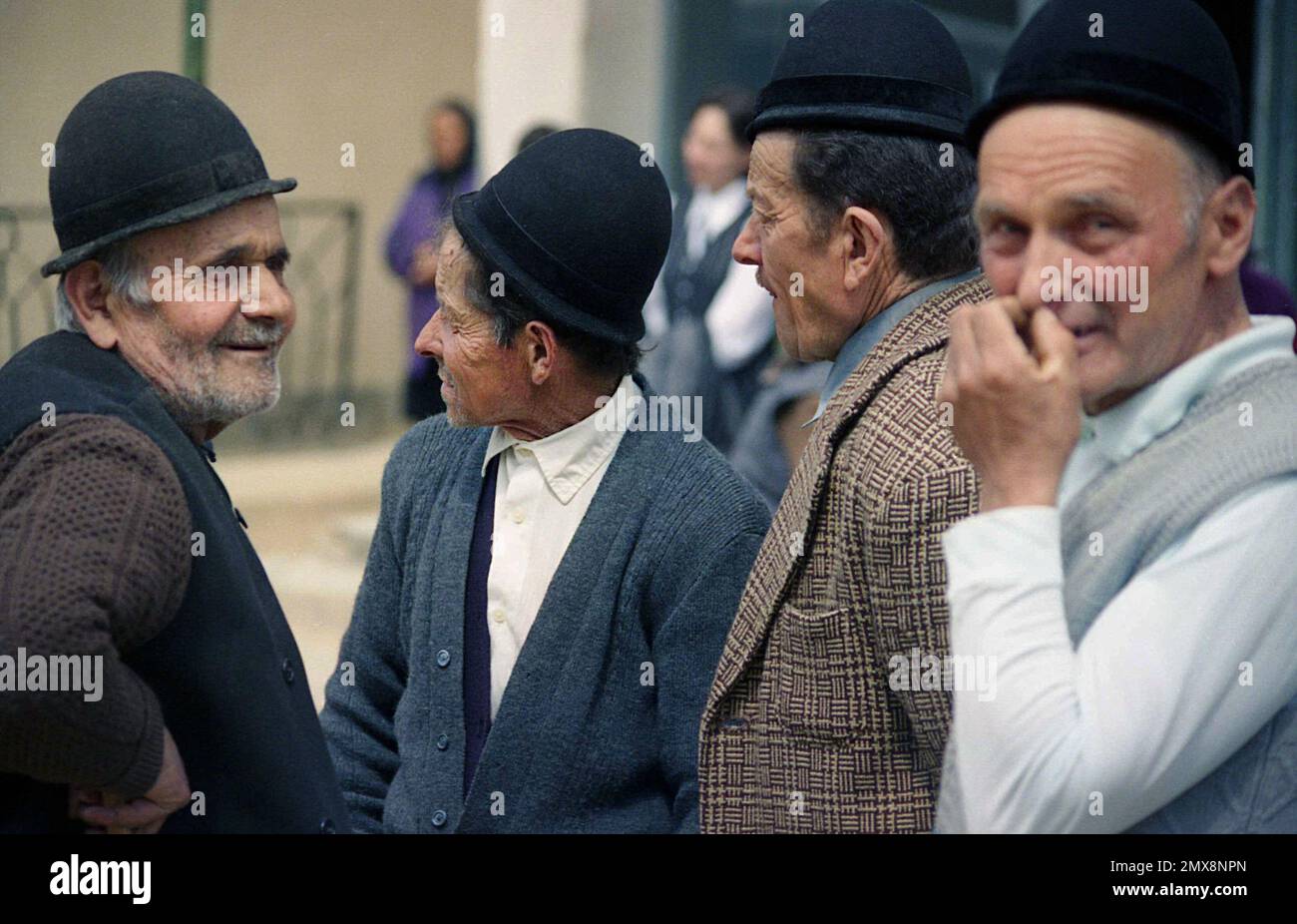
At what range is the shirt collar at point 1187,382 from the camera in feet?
5.85

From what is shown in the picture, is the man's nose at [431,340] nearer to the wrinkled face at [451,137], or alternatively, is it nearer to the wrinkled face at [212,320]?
the wrinkled face at [212,320]

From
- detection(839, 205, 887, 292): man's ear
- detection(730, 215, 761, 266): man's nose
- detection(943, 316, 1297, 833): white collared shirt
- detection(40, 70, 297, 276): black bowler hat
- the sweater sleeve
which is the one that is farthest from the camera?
detection(730, 215, 761, 266): man's nose

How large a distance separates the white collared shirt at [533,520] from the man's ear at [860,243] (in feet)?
1.87

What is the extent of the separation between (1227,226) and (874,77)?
0.84 m

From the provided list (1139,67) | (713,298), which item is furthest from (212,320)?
(713,298)

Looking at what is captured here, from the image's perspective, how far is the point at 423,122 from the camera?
1369 centimetres

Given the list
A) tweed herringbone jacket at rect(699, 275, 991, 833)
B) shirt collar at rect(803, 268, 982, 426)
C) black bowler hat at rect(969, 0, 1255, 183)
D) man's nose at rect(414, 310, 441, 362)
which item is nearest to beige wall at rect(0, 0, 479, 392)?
man's nose at rect(414, 310, 441, 362)

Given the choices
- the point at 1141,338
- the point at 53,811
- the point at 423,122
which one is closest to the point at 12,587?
the point at 53,811

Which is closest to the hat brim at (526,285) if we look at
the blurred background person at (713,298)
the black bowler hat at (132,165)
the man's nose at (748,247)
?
the man's nose at (748,247)

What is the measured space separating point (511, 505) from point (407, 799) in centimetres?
51

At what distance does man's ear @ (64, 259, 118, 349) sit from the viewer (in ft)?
8.13

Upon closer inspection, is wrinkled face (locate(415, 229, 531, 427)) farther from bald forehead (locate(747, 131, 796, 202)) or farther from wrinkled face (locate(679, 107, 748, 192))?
wrinkled face (locate(679, 107, 748, 192))

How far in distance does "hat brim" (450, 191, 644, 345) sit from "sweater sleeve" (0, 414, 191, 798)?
0.81 m

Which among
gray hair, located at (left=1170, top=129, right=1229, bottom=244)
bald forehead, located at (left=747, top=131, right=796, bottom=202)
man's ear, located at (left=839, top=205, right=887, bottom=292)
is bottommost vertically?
gray hair, located at (left=1170, top=129, right=1229, bottom=244)
